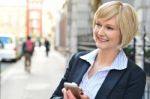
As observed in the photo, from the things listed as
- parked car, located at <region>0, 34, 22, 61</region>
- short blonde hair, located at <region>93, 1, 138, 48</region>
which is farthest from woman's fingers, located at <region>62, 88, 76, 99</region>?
parked car, located at <region>0, 34, 22, 61</region>

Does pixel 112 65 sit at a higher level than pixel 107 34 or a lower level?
lower

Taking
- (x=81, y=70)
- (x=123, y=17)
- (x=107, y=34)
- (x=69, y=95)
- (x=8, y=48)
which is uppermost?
(x=123, y=17)

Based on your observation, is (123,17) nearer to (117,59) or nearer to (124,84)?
(117,59)

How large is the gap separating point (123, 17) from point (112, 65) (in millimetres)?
299

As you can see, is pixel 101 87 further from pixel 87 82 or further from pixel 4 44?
pixel 4 44

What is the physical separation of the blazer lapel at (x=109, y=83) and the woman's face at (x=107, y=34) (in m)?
0.15

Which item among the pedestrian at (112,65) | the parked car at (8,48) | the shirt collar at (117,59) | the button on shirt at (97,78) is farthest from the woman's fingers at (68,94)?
the parked car at (8,48)

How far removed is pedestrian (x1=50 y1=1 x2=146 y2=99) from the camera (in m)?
2.93

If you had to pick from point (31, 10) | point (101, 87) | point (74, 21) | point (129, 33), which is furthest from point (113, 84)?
point (31, 10)

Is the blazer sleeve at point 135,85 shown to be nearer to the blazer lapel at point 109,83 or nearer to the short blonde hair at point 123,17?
the blazer lapel at point 109,83

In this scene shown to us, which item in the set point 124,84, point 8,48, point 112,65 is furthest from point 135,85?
point 8,48

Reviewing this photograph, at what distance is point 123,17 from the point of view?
2.93 m

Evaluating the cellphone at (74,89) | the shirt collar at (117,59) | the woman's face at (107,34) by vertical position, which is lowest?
the cellphone at (74,89)

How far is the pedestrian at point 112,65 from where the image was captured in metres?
2.93
